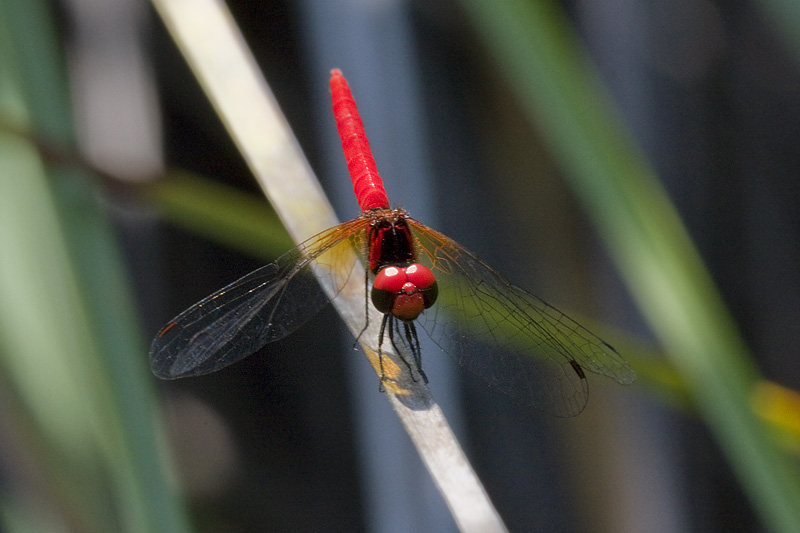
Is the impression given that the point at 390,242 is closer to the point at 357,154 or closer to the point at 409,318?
the point at 409,318

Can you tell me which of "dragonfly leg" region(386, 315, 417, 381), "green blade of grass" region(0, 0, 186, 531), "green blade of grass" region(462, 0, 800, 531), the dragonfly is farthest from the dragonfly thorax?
"green blade of grass" region(0, 0, 186, 531)

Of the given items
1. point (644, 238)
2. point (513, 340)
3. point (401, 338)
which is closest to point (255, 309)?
point (401, 338)

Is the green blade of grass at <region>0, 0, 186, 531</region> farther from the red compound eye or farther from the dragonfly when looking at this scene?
the red compound eye

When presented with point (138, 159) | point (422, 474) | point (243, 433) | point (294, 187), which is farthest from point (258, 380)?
point (294, 187)

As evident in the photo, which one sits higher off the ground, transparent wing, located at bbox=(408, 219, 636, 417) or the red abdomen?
the red abdomen

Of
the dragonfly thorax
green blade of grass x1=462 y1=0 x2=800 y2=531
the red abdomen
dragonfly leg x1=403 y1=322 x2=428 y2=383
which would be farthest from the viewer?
the red abdomen

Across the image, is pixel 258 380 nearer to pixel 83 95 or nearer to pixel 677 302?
pixel 83 95
